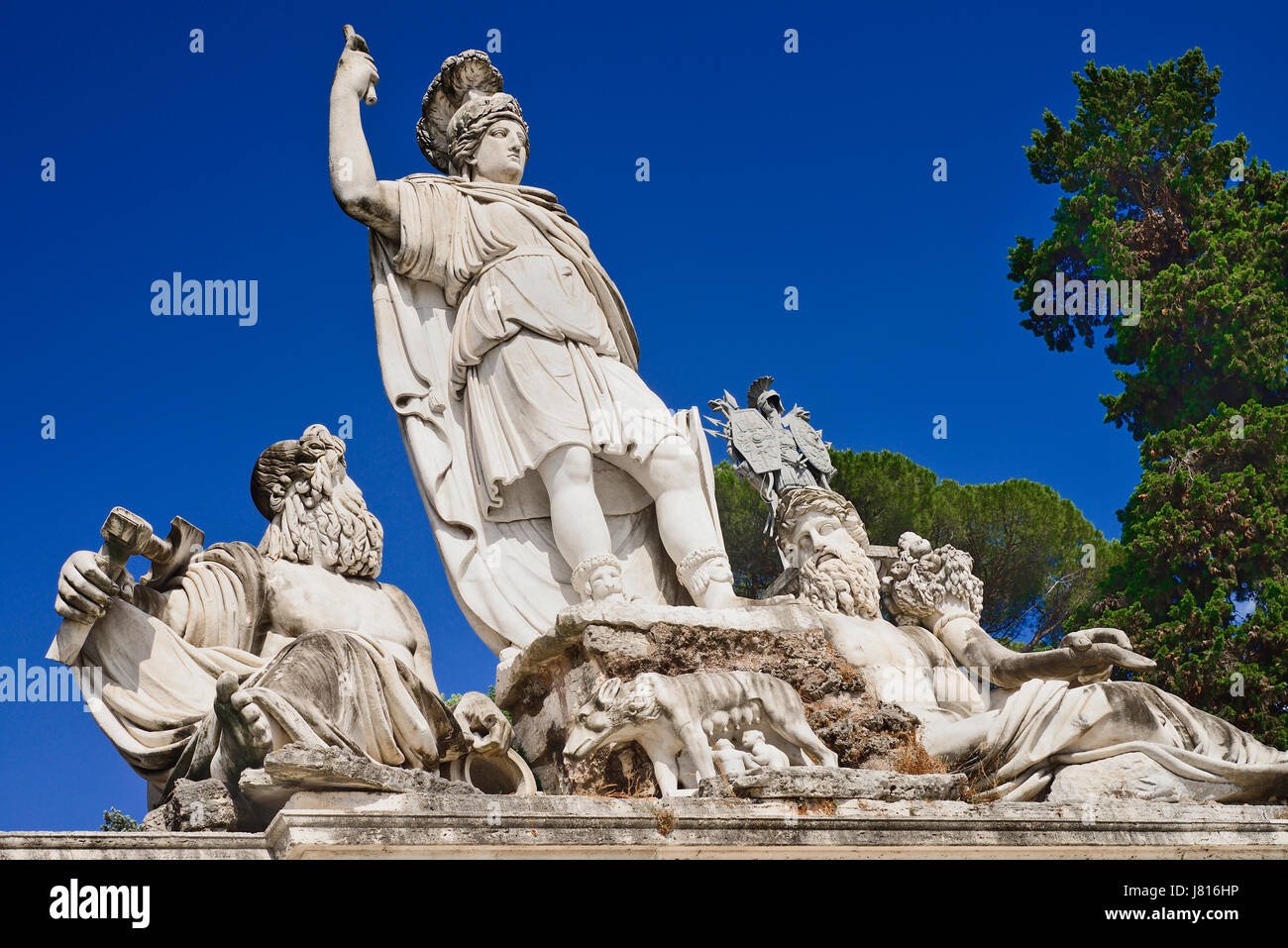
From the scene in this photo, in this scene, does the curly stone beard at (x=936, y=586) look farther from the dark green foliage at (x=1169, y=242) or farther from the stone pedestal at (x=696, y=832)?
the dark green foliage at (x=1169, y=242)

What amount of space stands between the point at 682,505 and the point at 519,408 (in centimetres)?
93

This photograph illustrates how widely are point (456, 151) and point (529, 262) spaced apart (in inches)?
40.1

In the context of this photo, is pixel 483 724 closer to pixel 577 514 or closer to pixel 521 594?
pixel 521 594

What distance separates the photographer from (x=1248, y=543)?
1593 cm

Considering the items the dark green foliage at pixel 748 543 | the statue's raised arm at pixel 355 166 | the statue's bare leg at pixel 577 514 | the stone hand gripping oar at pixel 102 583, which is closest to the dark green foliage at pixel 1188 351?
the dark green foliage at pixel 748 543

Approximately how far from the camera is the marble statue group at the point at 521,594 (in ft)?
20.5

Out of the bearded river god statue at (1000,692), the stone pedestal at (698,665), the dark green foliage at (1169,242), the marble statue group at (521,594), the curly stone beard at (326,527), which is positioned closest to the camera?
the marble statue group at (521,594)

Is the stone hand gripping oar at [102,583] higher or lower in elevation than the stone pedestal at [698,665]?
higher

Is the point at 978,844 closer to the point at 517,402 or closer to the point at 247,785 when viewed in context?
the point at 247,785

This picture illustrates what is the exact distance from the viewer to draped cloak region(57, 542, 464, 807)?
19.3ft

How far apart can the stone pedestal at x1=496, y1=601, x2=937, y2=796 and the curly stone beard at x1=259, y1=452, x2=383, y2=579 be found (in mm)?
895

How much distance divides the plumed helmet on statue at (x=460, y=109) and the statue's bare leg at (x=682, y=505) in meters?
2.10

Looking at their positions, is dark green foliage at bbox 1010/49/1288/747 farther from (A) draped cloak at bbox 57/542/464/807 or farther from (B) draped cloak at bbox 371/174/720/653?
(A) draped cloak at bbox 57/542/464/807

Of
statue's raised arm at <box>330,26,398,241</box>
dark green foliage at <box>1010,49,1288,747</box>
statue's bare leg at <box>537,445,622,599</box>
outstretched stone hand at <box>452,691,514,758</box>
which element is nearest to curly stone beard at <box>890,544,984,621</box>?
statue's bare leg at <box>537,445,622,599</box>
